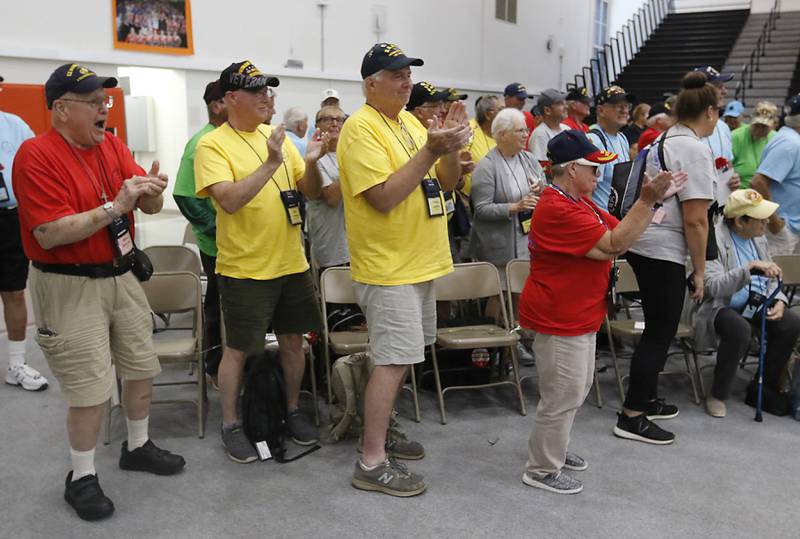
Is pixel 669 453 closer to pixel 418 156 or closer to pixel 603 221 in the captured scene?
pixel 603 221

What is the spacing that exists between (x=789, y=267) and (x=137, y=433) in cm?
→ 380

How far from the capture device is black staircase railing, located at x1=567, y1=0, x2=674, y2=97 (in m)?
15.6

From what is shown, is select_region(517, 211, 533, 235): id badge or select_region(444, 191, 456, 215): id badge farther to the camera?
select_region(517, 211, 533, 235): id badge

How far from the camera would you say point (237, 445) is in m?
3.15

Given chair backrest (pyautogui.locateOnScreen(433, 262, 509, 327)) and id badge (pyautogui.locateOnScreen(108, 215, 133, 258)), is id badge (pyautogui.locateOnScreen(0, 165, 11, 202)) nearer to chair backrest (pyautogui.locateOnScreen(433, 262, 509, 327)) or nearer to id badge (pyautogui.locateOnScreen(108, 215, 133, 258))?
id badge (pyautogui.locateOnScreen(108, 215, 133, 258))

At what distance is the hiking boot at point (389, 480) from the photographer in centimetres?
281

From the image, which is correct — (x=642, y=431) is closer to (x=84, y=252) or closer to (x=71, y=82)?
(x=84, y=252)

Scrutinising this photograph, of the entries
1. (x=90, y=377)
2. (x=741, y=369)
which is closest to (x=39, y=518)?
(x=90, y=377)

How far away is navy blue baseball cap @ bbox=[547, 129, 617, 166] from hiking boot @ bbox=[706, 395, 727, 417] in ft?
5.94

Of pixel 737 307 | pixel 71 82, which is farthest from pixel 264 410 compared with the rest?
pixel 737 307

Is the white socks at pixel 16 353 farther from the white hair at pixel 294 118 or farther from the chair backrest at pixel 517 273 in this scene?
the chair backrest at pixel 517 273

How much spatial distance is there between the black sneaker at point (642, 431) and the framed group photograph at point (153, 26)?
5924mm

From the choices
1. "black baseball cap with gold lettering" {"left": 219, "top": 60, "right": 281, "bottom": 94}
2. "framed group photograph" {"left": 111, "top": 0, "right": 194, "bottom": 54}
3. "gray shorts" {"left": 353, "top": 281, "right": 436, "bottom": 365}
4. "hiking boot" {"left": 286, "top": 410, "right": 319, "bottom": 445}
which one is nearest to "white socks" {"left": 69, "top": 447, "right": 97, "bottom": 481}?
"hiking boot" {"left": 286, "top": 410, "right": 319, "bottom": 445}

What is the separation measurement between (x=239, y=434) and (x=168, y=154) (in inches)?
257
